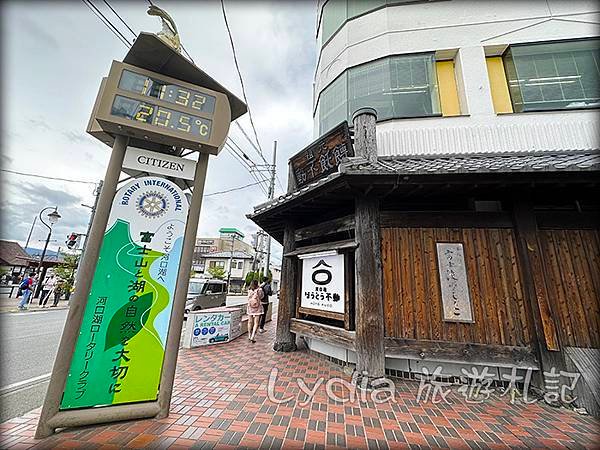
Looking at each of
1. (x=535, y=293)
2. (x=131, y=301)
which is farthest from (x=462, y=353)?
(x=131, y=301)

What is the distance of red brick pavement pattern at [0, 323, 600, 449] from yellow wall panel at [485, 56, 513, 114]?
6.72 metres

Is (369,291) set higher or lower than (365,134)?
lower

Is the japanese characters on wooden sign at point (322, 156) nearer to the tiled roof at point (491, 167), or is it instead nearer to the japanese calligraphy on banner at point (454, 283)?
the tiled roof at point (491, 167)

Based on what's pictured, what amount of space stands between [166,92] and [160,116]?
418 mm

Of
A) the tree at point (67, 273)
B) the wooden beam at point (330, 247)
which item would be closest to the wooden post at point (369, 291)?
the wooden beam at point (330, 247)

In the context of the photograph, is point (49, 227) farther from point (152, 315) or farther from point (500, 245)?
point (500, 245)

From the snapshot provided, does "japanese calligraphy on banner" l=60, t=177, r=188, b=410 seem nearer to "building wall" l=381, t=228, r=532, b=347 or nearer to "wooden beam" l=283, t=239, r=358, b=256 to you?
"wooden beam" l=283, t=239, r=358, b=256

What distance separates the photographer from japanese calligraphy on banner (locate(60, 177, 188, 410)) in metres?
2.88

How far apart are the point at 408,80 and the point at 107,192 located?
771 cm

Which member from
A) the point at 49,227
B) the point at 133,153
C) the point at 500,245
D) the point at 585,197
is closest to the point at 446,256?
the point at 500,245

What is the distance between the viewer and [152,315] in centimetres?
321

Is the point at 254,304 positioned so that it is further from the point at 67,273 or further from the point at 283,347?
the point at 67,273

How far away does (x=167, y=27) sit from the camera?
144 inches

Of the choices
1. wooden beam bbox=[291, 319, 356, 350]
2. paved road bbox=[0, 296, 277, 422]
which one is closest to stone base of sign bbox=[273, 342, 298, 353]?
wooden beam bbox=[291, 319, 356, 350]
